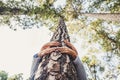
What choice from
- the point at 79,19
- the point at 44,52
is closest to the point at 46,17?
the point at 79,19

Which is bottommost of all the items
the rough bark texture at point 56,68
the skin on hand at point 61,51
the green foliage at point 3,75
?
the rough bark texture at point 56,68

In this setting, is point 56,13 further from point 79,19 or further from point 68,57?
point 68,57

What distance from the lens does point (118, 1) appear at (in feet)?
31.8

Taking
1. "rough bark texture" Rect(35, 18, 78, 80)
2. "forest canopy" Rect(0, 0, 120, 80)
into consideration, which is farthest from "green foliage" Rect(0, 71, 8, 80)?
"rough bark texture" Rect(35, 18, 78, 80)

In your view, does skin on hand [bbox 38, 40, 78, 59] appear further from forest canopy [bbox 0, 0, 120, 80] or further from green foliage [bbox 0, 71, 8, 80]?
green foliage [bbox 0, 71, 8, 80]

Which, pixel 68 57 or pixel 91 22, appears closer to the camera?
pixel 68 57

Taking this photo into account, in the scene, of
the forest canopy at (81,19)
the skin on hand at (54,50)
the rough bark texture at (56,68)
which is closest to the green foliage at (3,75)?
the forest canopy at (81,19)

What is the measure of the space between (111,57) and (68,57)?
11.2 metres

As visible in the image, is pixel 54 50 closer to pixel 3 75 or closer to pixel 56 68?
pixel 56 68

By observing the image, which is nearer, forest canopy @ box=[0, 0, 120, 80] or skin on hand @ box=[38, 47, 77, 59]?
skin on hand @ box=[38, 47, 77, 59]

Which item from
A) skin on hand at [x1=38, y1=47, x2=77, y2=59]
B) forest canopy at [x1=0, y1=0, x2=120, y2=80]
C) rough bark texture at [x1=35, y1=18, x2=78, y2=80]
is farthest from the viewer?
forest canopy at [x1=0, y1=0, x2=120, y2=80]

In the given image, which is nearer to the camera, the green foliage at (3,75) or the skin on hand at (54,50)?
the skin on hand at (54,50)

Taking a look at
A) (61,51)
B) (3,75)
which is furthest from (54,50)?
(3,75)

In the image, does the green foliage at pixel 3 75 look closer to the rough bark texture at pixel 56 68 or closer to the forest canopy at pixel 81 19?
the forest canopy at pixel 81 19
